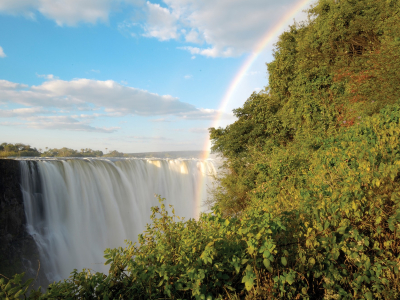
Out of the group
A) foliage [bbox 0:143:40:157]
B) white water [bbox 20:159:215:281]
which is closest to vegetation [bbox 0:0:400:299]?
white water [bbox 20:159:215:281]

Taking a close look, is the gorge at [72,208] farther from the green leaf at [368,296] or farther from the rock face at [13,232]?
the green leaf at [368,296]

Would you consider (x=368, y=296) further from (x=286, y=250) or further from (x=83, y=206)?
(x=83, y=206)

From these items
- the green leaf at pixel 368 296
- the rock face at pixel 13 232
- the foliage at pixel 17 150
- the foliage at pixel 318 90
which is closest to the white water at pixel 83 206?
the rock face at pixel 13 232

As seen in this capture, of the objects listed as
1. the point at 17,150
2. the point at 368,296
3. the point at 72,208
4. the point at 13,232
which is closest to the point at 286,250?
the point at 368,296

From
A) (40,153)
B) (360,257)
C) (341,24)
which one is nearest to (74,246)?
(40,153)

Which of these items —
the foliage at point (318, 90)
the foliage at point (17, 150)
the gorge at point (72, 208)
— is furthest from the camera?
the foliage at point (17, 150)

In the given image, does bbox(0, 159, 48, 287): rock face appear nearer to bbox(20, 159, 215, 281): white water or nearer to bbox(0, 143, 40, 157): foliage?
bbox(20, 159, 215, 281): white water
